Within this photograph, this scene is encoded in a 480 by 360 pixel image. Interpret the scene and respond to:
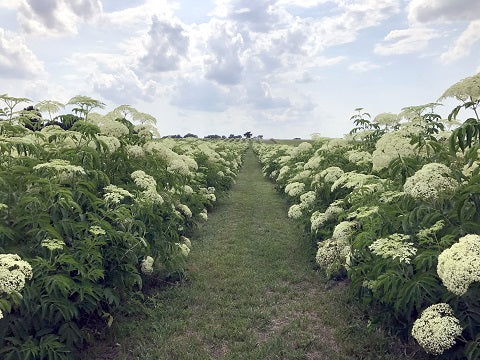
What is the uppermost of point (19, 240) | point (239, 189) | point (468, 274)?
point (19, 240)

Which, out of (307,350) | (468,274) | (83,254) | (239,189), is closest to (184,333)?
(307,350)

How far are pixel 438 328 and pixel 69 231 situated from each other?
14.2ft

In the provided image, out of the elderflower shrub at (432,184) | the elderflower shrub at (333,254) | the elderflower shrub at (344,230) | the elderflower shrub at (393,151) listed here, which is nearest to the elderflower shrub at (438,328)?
the elderflower shrub at (432,184)

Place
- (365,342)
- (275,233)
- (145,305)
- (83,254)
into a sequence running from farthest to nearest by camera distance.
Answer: (275,233) → (145,305) → (365,342) → (83,254)

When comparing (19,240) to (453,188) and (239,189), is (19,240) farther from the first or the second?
(239,189)

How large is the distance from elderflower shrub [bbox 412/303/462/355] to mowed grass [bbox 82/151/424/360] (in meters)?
1.45

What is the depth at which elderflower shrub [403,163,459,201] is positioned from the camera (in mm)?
4770

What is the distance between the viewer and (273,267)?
1002 cm

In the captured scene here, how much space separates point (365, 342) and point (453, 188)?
8.74 feet

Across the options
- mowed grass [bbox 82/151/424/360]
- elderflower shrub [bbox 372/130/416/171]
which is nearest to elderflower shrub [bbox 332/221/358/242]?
elderflower shrub [bbox 372/130/416/171]

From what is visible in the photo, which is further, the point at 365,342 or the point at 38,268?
the point at 365,342

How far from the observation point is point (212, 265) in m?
10.1

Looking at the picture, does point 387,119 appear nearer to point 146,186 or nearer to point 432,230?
point 432,230

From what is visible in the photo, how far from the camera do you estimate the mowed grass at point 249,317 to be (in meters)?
5.97
